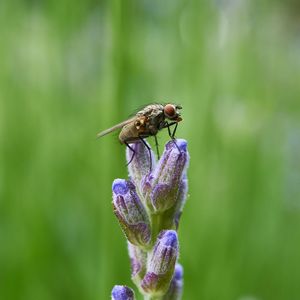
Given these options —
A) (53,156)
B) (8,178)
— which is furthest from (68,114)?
(8,178)

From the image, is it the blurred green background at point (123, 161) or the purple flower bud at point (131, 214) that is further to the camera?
the blurred green background at point (123, 161)

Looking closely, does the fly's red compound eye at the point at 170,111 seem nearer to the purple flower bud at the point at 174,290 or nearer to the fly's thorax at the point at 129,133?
the fly's thorax at the point at 129,133

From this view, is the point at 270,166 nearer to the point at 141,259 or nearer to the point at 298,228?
the point at 298,228

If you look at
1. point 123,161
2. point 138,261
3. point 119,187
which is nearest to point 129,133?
point 119,187

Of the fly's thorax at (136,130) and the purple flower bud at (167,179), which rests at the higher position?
the fly's thorax at (136,130)

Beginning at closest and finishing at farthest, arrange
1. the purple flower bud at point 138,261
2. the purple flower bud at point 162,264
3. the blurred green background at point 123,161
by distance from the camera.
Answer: the purple flower bud at point 162,264 < the purple flower bud at point 138,261 < the blurred green background at point 123,161

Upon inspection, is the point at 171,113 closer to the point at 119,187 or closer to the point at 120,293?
the point at 119,187

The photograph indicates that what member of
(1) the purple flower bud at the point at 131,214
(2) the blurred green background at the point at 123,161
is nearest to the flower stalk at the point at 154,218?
(1) the purple flower bud at the point at 131,214

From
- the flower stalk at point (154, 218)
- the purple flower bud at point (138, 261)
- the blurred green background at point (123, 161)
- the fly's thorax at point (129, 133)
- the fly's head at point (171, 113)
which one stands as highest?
the fly's head at point (171, 113)
